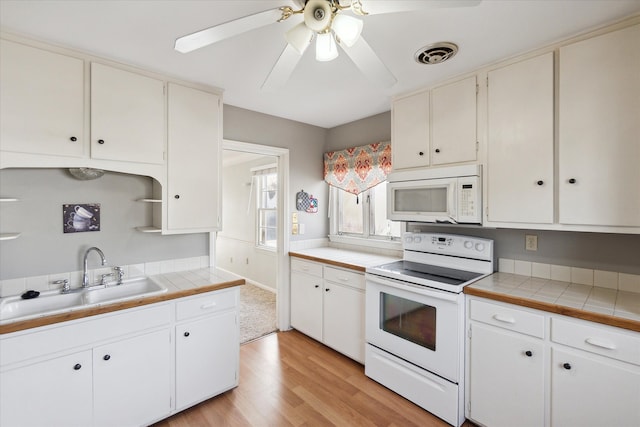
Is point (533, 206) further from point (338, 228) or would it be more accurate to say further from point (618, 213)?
point (338, 228)

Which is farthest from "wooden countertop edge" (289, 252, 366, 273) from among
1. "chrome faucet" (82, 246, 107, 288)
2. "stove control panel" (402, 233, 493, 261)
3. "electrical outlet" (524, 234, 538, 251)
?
"chrome faucet" (82, 246, 107, 288)

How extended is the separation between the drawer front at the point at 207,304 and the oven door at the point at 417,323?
1056mm

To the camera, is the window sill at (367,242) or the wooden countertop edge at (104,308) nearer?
the wooden countertop edge at (104,308)

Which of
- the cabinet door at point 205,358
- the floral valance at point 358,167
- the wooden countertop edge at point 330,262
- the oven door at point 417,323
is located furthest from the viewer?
the floral valance at point 358,167

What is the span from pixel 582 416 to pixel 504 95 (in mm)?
1860

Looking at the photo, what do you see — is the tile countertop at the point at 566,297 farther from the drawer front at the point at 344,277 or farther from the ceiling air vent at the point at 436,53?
the ceiling air vent at the point at 436,53

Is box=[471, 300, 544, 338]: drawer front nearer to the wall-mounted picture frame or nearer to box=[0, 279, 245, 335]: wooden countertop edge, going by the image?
box=[0, 279, 245, 335]: wooden countertop edge

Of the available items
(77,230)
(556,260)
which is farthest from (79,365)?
(556,260)

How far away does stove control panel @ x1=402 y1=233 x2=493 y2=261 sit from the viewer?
2188 millimetres

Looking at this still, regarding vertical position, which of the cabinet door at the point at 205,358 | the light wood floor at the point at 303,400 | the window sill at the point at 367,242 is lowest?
the light wood floor at the point at 303,400

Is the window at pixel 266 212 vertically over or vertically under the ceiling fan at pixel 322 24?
under

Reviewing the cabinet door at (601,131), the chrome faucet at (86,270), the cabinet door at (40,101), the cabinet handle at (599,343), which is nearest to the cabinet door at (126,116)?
the cabinet door at (40,101)

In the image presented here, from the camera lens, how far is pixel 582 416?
59.6 inches

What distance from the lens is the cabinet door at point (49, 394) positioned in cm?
149
